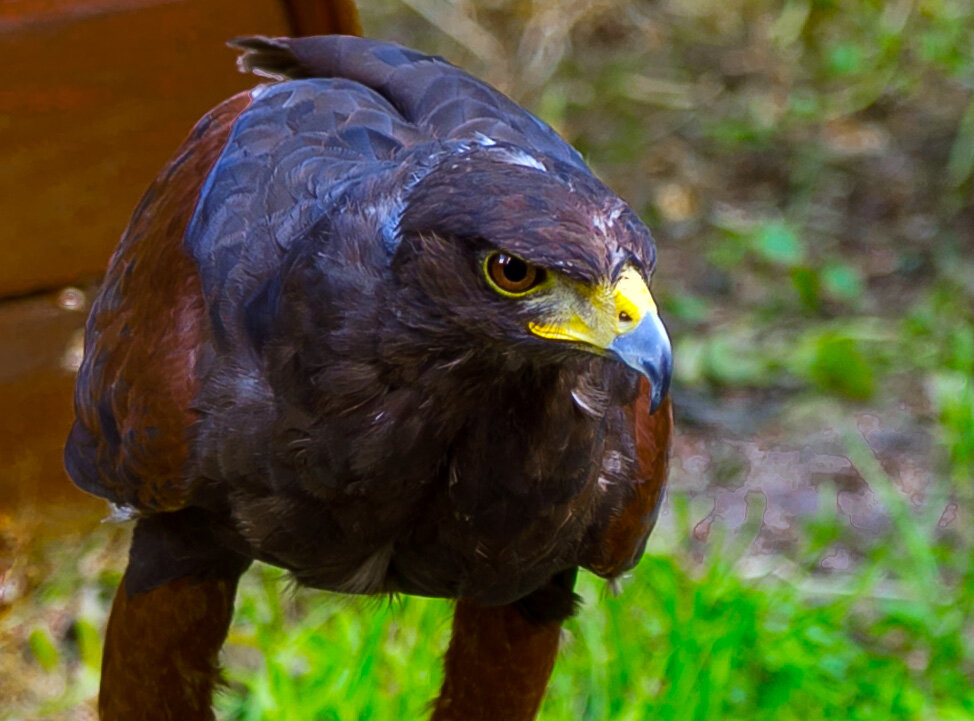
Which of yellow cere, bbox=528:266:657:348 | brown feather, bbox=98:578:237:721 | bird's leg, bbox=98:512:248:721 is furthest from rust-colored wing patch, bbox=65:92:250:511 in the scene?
yellow cere, bbox=528:266:657:348

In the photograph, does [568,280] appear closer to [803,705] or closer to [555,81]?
[803,705]

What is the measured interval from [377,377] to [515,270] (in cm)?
45

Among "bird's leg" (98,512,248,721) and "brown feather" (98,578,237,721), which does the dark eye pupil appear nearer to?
"bird's leg" (98,512,248,721)

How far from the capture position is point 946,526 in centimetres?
518

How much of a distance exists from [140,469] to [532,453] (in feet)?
3.15

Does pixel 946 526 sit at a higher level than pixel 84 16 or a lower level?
lower

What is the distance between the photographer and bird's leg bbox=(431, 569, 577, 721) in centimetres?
363

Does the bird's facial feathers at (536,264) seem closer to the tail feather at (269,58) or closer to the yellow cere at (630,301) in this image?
the yellow cere at (630,301)

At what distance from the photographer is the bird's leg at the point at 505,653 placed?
363 cm

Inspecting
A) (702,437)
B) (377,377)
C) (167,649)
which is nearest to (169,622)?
(167,649)

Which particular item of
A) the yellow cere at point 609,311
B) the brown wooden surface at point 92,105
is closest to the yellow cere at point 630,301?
the yellow cere at point 609,311

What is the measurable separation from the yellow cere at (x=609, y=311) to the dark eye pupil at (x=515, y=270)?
102 millimetres

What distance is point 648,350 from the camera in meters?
2.46

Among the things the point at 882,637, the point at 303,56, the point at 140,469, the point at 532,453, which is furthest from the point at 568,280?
the point at 882,637
